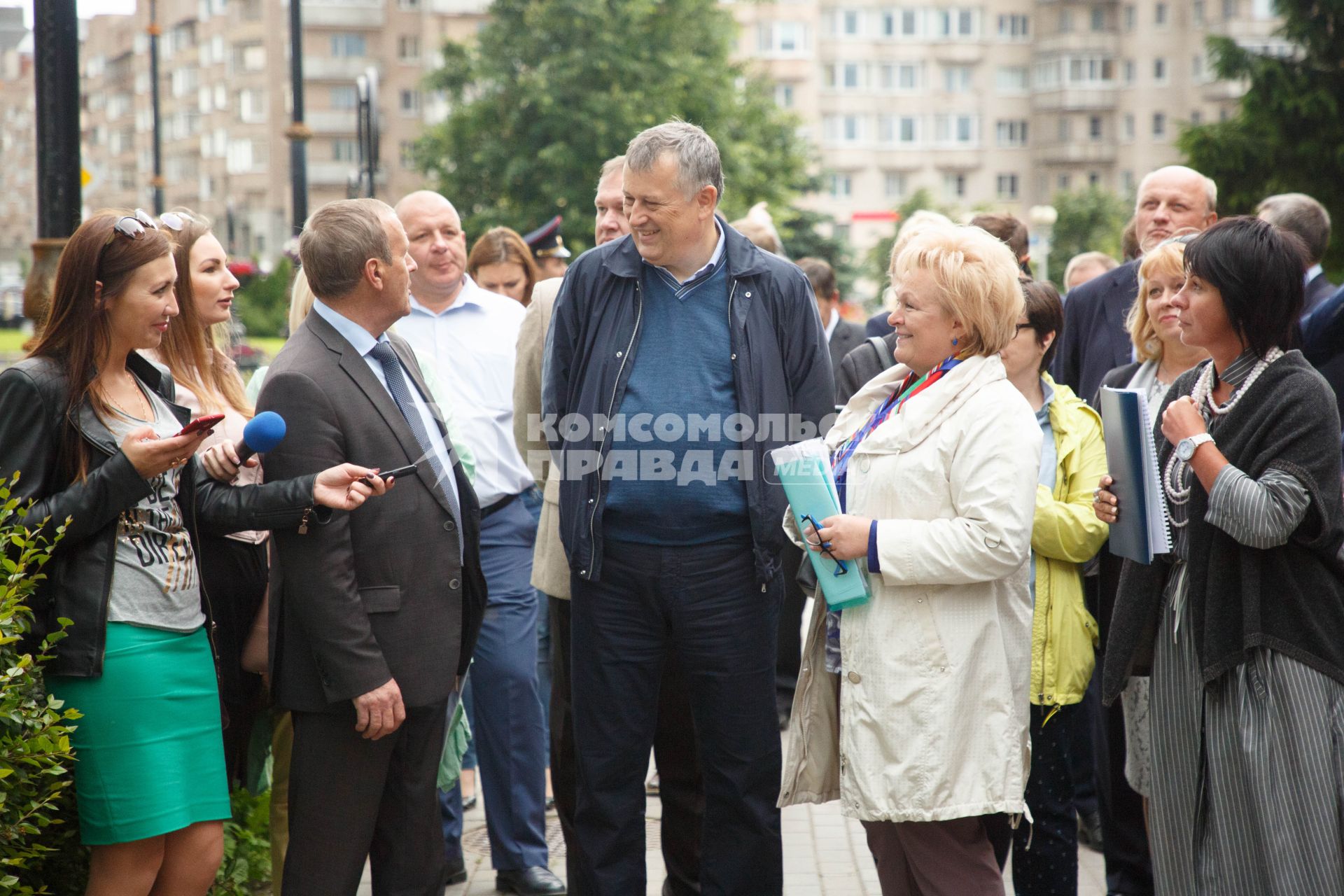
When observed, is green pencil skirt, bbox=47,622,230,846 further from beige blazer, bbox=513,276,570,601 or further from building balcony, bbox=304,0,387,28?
building balcony, bbox=304,0,387,28

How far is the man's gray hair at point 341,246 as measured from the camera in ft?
11.7

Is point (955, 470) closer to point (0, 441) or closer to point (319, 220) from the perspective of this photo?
point (319, 220)

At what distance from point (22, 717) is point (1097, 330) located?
4.66 metres

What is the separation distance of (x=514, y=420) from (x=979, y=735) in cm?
219

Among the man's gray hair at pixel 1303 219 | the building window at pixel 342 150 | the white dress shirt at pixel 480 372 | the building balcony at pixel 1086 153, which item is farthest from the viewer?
the building window at pixel 342 150

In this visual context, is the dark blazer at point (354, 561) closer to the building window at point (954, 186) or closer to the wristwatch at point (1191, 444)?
the wristwatch at point (1191, 444)

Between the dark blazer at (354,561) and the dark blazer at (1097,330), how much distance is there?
10.8 ft

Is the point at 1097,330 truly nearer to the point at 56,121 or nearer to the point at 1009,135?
the point at 56,121

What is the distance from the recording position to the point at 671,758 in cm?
467

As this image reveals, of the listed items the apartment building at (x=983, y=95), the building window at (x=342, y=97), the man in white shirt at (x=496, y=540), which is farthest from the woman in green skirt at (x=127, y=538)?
the building window at (x=342, y=97)

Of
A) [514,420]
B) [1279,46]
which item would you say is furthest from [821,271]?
[1279,46]

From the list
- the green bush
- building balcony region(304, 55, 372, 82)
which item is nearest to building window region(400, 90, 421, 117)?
building balcony region(304, 55, 372, 82)

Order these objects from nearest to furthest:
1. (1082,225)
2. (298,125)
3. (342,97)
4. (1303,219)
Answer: (1303,219)
(298,125)
(1082,225)
(342,97)

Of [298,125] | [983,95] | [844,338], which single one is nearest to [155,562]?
[844,338]
